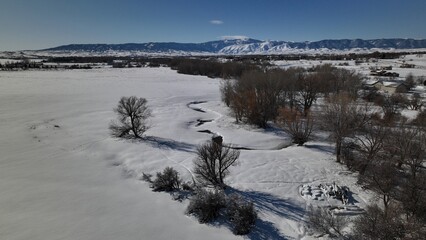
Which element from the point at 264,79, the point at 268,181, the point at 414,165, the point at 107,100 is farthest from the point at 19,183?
the point at 107,100

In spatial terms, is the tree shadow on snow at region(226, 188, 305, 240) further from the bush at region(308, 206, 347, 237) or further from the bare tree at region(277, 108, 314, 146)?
the bare tree at region(277, 108, 314, 146)

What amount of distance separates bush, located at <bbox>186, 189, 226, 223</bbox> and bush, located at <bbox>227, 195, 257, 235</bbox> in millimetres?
673

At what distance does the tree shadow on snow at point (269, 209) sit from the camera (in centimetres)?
1501

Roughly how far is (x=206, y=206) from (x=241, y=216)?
6.66 ft

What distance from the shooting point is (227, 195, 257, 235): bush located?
592 inches

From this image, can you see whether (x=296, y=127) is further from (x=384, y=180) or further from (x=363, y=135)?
(x=384, y=180)

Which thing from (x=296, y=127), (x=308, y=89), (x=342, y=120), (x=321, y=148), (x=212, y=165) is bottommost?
(x=321, y=148)

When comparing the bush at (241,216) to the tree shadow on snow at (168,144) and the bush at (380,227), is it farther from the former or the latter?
the tree shadow on snow at (168,144)

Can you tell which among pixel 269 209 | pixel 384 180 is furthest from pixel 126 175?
pixel 384 180

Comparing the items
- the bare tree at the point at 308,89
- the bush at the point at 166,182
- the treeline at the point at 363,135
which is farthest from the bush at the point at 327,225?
the bare tree at the point at 308,89

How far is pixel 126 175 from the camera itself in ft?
71.9

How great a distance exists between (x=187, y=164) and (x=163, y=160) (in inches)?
92.2

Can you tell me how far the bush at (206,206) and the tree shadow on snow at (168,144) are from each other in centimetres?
1017

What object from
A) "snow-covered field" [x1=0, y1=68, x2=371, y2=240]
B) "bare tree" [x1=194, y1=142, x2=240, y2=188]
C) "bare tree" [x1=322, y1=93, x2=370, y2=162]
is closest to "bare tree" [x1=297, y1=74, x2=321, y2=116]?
"snow-covered field" [x1=0, y1=68, x2=371, y2=240]
